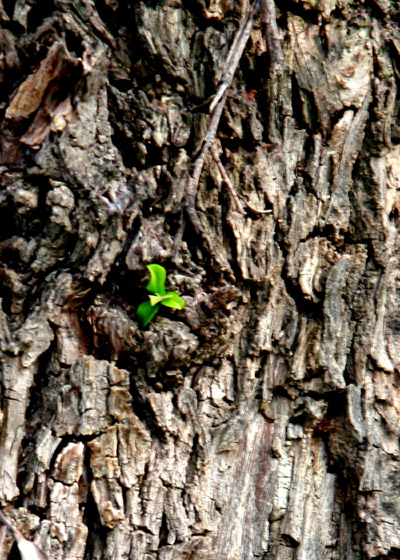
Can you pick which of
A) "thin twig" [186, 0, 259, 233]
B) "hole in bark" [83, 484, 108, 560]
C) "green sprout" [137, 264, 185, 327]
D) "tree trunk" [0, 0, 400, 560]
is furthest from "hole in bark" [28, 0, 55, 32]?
"hole in bark" [83, 484, 108, 560]

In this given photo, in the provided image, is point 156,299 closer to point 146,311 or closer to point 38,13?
point 146,311

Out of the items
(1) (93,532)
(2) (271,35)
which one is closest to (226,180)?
(2) (271,35)

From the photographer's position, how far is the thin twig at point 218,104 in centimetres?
173

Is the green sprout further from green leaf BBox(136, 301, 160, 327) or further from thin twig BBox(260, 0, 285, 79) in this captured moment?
thin twig BBox(260, 0, 285, 79)

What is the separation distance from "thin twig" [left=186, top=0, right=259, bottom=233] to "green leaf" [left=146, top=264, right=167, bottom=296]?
18 cm

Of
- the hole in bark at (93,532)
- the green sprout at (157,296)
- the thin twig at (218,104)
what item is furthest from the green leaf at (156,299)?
the hole in bark at (93,532)

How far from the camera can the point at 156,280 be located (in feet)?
5.37

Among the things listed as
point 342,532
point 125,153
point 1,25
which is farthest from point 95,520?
point 1,25

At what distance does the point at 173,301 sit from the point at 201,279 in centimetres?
14

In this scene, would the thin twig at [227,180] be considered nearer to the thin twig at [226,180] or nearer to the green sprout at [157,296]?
the thin twig at [226,180]

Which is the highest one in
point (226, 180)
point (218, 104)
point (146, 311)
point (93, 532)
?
point (218, 104)

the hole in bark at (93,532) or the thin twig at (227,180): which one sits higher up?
the thin twig at (227,180)

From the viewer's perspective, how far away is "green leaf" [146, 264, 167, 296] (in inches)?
64.4

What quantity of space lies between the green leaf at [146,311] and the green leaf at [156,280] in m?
0.04
